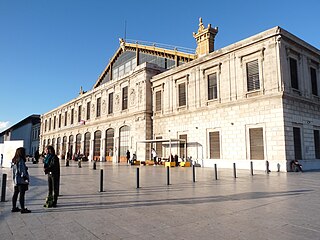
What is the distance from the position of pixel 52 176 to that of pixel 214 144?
1813cm

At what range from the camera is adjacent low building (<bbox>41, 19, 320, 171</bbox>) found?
18875 mm

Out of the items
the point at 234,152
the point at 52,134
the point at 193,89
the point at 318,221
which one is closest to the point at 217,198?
the point at 318,221

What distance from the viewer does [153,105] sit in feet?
102

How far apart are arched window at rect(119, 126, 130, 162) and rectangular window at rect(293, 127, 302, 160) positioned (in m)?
20.4

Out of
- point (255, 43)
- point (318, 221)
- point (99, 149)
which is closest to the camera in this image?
point (318, 221)

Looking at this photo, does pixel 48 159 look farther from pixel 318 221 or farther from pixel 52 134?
pixel 52 134

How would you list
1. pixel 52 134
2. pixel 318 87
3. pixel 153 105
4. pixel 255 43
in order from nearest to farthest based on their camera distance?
pixel 255 43
pixel 318 87
pixel 153 105
pixel 52 134

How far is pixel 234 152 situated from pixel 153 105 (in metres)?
13.2

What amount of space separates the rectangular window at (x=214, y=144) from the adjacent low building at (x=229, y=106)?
0.09m

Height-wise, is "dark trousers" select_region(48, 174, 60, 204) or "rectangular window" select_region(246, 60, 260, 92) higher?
"rectangular window" select_region(246, 60, 260, 92)

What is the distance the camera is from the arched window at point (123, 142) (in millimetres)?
33250

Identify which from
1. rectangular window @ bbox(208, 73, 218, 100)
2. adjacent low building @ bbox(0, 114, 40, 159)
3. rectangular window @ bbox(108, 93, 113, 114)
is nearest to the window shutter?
rectangular window @ bbox(208, 73, 218, 100)

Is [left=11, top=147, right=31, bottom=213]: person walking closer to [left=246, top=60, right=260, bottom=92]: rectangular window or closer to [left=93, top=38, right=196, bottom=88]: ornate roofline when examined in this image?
[left=246, top=60, right=260, bottom=92]: rectangular window

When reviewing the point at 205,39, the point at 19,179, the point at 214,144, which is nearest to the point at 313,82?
the point at 214,144
